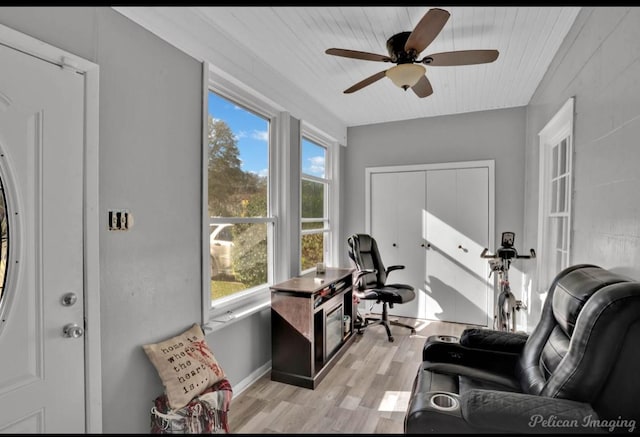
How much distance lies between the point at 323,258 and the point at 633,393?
11.0 ft

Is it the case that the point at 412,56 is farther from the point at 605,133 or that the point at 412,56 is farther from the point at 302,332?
the point at 302,332

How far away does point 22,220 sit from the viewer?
1.31 metres

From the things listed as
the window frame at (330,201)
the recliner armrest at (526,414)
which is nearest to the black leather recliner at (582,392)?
→ the recliner armrest at (526,414)

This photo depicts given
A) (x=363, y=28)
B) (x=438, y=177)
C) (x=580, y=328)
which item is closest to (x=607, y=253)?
(x=580, y=328)

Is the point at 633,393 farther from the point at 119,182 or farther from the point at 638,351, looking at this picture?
the point at 119,182

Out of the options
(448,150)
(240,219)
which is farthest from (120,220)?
(448,150)

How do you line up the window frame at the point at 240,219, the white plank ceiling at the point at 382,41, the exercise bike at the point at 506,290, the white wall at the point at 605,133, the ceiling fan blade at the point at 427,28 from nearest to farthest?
the white wall at the point at 605,133, the ceiling fan blade at the point at 427,28, the white plank ceiling at the point at 382,41, the window frame at the point at 240,219, the exercise bike at the point at 506,290

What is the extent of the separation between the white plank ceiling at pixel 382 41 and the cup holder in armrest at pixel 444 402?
6.67 ft

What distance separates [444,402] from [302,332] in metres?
1.55

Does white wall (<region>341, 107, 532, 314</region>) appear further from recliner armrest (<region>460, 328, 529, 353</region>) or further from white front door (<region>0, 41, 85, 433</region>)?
white front door (<region>0, 41, 85, 433</region>)

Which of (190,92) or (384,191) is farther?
(384,191)

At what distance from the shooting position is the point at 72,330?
1.47 meters

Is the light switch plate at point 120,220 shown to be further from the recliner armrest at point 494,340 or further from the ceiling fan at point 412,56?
the recliner armrest at point 494,340

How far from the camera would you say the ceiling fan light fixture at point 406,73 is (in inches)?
→ 86.4
